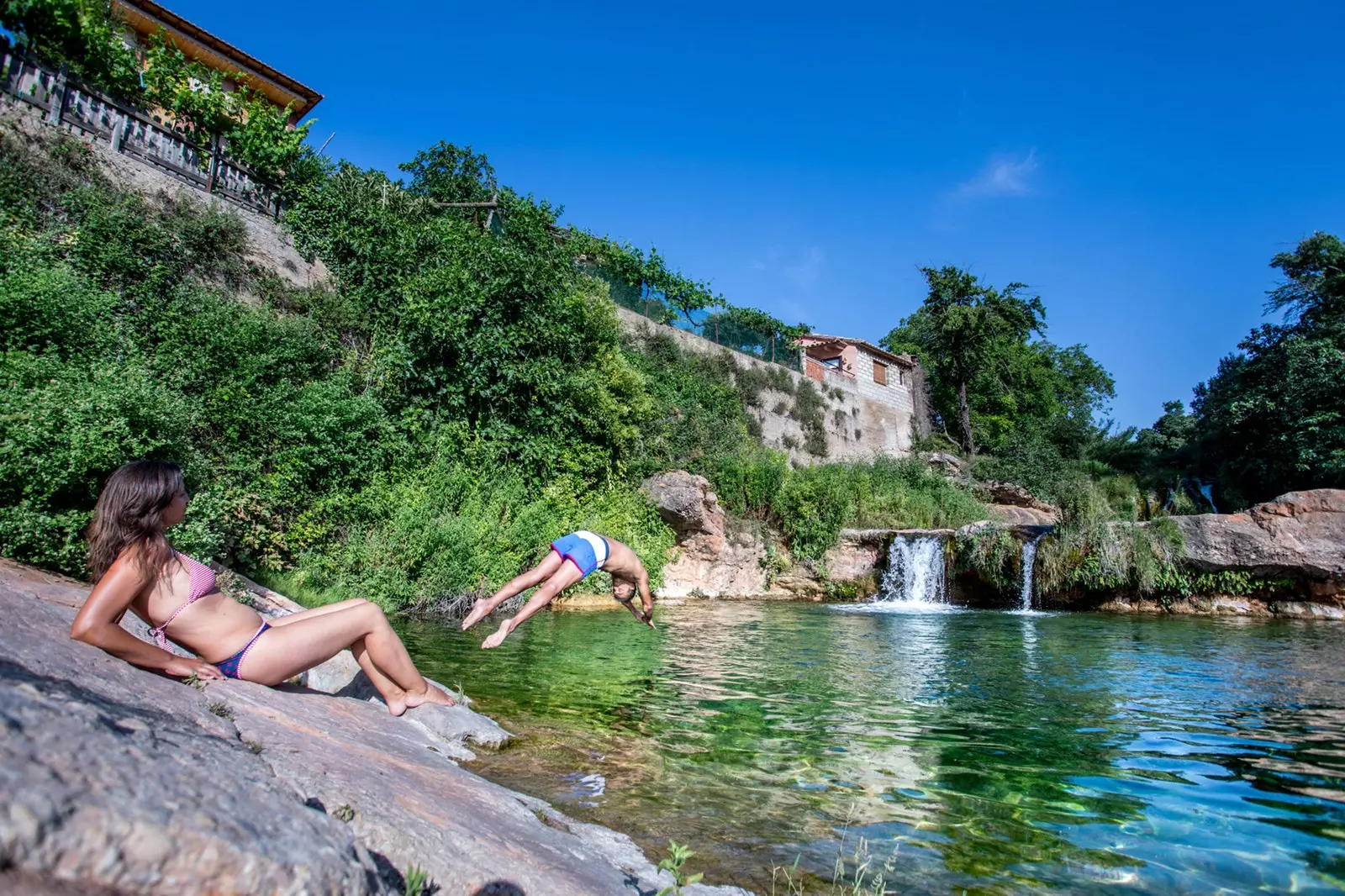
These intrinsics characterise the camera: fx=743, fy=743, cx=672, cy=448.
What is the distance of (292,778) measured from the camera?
7.64 ft

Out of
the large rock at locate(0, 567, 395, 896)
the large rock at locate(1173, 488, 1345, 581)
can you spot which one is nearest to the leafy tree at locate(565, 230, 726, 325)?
the large rock at locate(1173, 488, 1345, 581)

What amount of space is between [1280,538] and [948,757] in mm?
15147

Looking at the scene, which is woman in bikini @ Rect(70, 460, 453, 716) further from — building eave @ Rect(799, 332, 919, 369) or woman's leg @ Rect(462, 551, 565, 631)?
building eave @ Rect(799, 332, 919, 369)

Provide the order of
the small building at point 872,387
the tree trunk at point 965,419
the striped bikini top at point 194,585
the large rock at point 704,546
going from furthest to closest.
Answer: the tree trunk at point 965,419 → the small building at point 872,387 → the large rock at point 704,546 → the striped bikini top at point 194,585

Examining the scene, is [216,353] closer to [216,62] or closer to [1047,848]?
[1047,848]

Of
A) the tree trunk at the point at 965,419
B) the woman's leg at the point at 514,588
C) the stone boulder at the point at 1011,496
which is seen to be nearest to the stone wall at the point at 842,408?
the tree trunk at the point at 965,419

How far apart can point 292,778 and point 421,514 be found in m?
9.66

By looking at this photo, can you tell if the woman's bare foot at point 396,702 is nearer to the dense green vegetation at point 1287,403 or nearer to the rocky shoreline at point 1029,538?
the rocky shoreline at point 1029,538

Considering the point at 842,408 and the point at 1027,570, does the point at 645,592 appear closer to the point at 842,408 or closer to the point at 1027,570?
the point at 1027,570

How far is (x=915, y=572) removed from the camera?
19000mm

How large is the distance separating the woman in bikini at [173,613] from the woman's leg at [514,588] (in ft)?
4.50

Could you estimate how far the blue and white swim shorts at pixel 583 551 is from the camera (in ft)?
20.8

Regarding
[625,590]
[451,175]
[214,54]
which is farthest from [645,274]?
[625,590]

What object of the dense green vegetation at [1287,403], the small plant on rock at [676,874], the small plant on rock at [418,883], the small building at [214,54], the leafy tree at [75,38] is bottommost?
the small plant on rock at [676,874]
